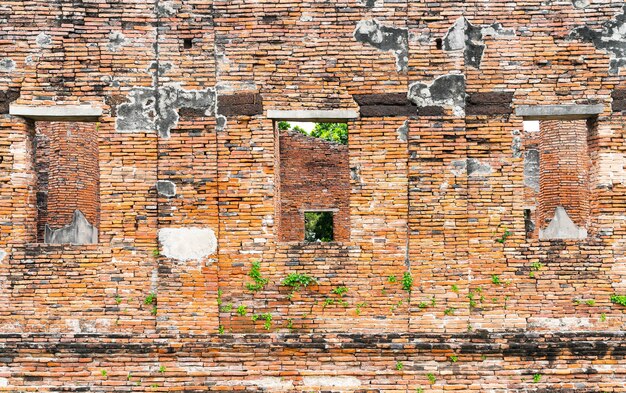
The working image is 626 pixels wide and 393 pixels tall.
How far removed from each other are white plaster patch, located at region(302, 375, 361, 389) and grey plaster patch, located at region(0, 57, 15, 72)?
480 cm

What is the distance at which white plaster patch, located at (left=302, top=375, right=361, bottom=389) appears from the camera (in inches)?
278

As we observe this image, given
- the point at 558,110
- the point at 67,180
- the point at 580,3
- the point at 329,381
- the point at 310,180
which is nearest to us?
the point at 329,381

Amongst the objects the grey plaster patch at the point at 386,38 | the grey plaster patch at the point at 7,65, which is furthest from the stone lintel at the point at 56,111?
the grey plaster patch at the point at 386,38

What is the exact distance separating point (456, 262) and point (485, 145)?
136 centimetres

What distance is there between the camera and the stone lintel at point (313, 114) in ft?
23.9

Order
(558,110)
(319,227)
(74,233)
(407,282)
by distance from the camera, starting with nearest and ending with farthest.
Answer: (407,282)
(558,110)
(74,233)
(319,227)

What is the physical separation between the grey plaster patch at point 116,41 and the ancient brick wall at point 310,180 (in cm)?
681

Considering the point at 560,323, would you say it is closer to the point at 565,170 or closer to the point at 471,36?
the point at 471,36

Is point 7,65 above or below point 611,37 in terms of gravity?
below

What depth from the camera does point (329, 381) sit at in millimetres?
7070

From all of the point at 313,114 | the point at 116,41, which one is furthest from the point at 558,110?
the point at 116,41

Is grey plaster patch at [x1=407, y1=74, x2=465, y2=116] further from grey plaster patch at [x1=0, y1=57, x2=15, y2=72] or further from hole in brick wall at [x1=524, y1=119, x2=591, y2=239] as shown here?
hole in brick wall at [x1=524, y1=119, x2=591, y2=239]

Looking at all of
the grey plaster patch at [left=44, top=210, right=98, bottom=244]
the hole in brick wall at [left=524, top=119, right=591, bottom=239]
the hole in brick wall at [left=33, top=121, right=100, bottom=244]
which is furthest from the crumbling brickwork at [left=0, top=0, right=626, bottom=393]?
the hole in brick wall at [left=524, top=119, right=591, bottom=239]

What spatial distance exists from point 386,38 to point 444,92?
35.5 inches
